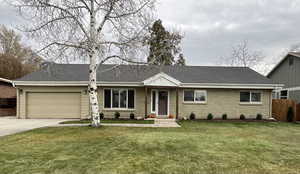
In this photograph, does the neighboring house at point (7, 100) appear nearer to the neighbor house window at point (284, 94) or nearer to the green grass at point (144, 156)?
the green grass at point (144, 156)

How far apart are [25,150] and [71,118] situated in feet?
28.4

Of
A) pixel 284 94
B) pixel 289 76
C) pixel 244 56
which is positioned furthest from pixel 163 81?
pixel 244 56

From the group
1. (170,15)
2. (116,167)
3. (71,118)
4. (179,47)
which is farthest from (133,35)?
(179,47)

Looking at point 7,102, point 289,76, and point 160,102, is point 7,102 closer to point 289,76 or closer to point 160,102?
point 160,102

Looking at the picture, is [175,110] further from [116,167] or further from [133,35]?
[116,167]

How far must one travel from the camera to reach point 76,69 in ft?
54.7

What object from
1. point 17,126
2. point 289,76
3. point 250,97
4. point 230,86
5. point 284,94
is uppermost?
point 289,76

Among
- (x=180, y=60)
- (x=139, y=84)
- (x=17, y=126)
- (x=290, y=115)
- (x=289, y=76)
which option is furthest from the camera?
(x=180, y=60)

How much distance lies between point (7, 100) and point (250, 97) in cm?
2097

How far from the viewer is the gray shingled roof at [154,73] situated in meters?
14.4

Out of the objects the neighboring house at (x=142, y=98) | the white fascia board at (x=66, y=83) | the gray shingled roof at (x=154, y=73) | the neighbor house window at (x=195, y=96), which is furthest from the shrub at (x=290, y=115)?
the white fascia board at (x=66, y=83)

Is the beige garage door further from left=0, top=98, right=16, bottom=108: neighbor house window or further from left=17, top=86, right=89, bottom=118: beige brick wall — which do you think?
left=0, top=98, right=16, bottom=108: neighbor house window

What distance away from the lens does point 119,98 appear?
14.3 m

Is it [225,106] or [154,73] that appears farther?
[154,73]
